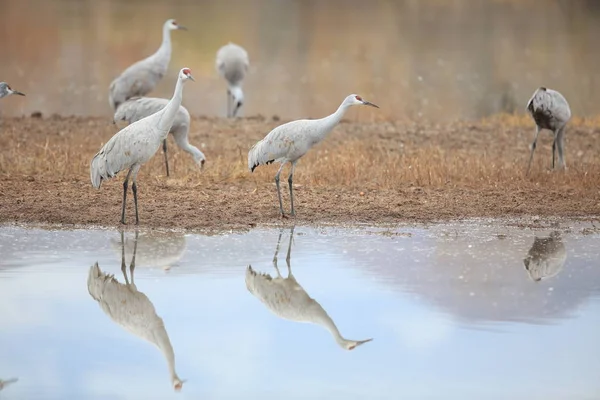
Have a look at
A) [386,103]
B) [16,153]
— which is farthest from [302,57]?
[16,153]

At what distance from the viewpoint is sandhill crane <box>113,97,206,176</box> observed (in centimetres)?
1311

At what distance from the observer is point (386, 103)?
21.4 m

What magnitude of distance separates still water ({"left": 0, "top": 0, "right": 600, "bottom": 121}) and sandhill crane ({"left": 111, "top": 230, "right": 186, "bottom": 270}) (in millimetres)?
10877

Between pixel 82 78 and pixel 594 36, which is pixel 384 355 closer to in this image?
pixel 82 78

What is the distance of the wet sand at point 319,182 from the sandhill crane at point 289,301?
6.64ft

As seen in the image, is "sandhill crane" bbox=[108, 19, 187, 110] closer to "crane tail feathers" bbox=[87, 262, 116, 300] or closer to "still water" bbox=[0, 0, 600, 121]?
"still water" bbox=[0, 0, 600, 121]

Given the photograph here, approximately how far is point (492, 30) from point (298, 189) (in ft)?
63.1

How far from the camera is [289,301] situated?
24.0ft

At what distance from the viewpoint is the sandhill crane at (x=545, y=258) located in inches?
322

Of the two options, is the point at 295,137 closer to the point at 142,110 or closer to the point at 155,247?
the point at 155,247

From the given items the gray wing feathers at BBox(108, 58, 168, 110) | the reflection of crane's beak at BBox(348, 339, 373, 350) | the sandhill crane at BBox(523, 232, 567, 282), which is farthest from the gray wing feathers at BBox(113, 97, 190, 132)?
the reflection of crane's beak at BBox(348, 339, 373, 350)

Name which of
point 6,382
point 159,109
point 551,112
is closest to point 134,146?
point 159,109

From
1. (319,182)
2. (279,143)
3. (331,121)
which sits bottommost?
(319,182)

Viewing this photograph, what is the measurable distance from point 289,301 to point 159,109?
21.2ft
